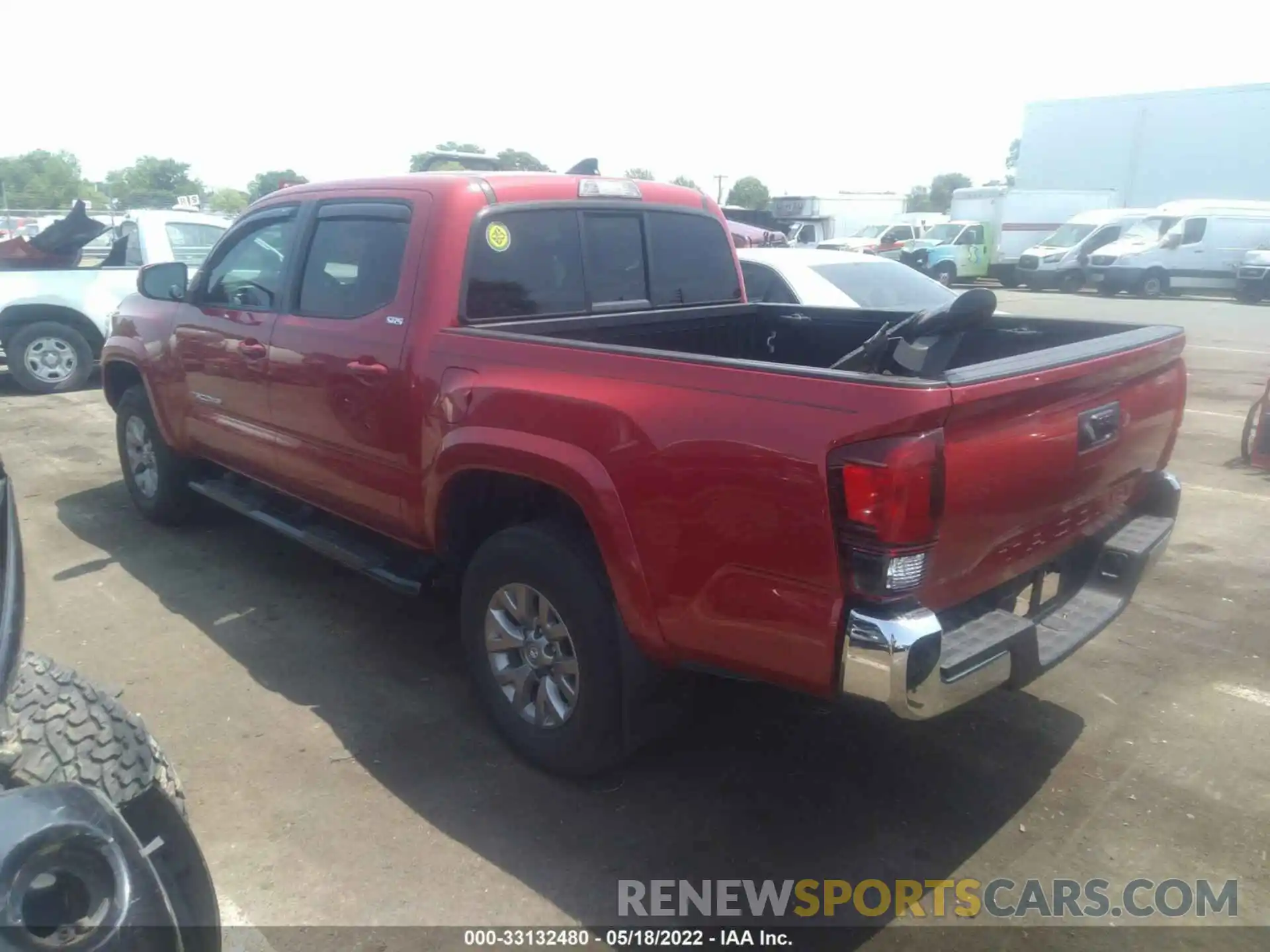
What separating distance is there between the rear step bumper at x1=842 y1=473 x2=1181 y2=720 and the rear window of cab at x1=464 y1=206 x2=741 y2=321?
2.05 m

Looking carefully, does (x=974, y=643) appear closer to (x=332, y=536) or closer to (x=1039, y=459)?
(x=1039, y=459)

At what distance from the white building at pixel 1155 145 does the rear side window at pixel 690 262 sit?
29.2 meters

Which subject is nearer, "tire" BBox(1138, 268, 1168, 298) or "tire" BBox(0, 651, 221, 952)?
"tire" BBox(0, 651, 221, 952)

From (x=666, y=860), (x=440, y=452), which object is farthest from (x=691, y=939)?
(x=440, y=452)

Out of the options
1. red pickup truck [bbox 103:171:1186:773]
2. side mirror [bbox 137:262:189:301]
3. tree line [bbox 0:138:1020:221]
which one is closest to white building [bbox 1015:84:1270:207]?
tree line [bbox 0:138:1020:221]

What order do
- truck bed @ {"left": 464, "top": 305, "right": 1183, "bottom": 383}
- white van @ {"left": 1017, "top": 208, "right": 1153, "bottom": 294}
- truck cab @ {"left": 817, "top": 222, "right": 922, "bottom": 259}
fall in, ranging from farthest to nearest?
truck cab @ {"left": 817, "top": 222, "right": 922, "bottom": 259}
white van @ {"left": 1017, "top": 208, "right": 1153, "bottom": 294}
truck bed @ {"left": 464, "top": 305, "right": 1183, "bottom": 383}

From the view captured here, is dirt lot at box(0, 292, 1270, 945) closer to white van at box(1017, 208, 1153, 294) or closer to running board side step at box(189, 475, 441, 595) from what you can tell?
running board side step at box(189, 475, 441, 595)

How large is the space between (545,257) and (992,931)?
2886mm

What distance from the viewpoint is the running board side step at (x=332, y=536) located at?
391cm

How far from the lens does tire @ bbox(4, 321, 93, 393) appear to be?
395 inches

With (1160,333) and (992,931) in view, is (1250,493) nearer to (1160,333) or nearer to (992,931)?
(1160,333)

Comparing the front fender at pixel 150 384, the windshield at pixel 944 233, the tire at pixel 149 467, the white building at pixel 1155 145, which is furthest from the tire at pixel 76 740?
the white building at pixel 1155 145

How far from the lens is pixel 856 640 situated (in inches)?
95.3

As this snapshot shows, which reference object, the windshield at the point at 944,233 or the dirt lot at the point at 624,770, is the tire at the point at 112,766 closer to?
the dirt lot at the point at 624,770
